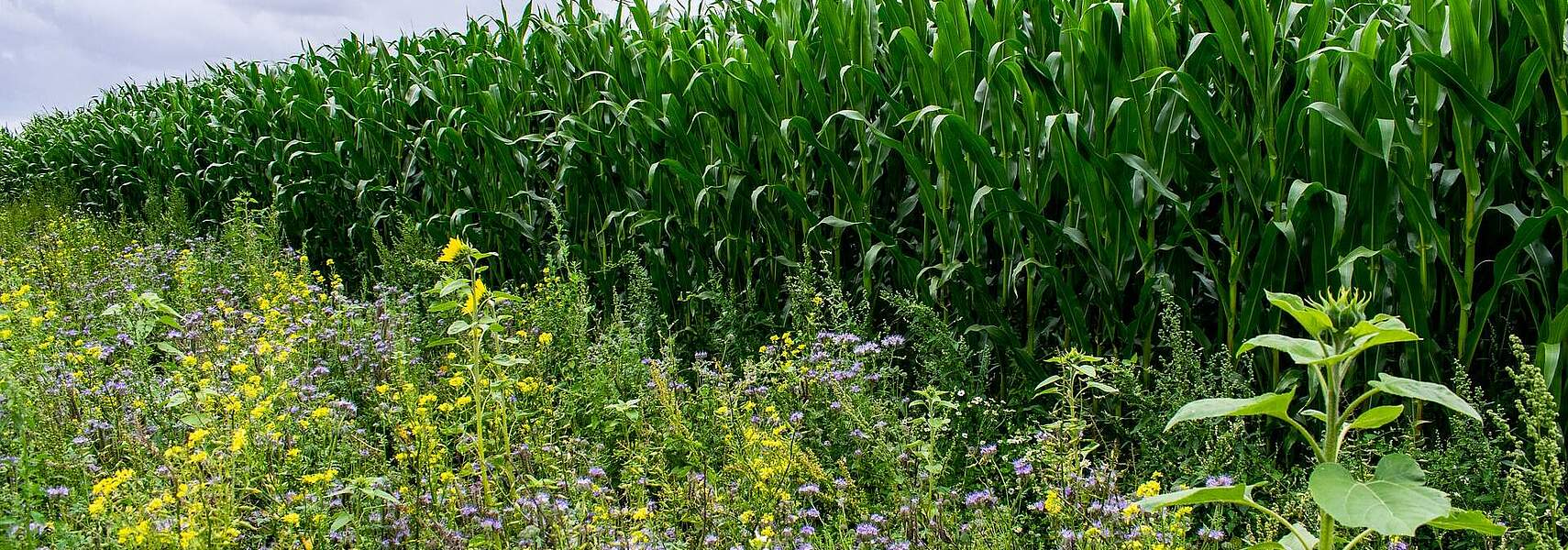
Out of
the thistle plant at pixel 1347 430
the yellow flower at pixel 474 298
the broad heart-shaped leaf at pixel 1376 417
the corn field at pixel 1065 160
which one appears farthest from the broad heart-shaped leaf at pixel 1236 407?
the yellow flower at pixel 474 298

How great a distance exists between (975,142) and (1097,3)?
589 millimetres

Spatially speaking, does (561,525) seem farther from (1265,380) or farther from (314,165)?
(314,165)

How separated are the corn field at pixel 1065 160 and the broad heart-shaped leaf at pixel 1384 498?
3.74 ft

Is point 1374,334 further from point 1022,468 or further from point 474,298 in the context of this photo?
point 474,298

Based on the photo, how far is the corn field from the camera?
2.61m

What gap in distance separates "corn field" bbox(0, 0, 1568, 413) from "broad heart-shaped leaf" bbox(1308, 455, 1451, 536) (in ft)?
3.74

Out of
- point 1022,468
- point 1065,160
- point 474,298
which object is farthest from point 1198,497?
point 1065,160

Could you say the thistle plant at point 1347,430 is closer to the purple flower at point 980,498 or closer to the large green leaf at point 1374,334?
the large green leaf at point 1374,334

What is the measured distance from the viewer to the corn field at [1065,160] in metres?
2.61

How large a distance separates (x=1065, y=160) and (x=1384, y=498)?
7.60 feet

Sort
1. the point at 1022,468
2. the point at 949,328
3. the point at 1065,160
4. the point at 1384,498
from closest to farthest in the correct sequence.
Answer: the point at 1384,498
the point at 1022,468
the point at 1065,160
the point at 949,328

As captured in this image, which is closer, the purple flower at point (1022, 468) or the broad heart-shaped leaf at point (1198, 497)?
the broad heart-shaped leaf at point (1198, 497)

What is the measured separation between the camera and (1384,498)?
89cm

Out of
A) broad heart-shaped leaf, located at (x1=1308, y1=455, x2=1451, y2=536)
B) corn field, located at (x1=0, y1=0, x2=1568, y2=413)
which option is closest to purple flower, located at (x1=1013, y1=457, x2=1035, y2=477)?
corn field, located at (x1=0, y1=0, x2=1568, y2=413)
